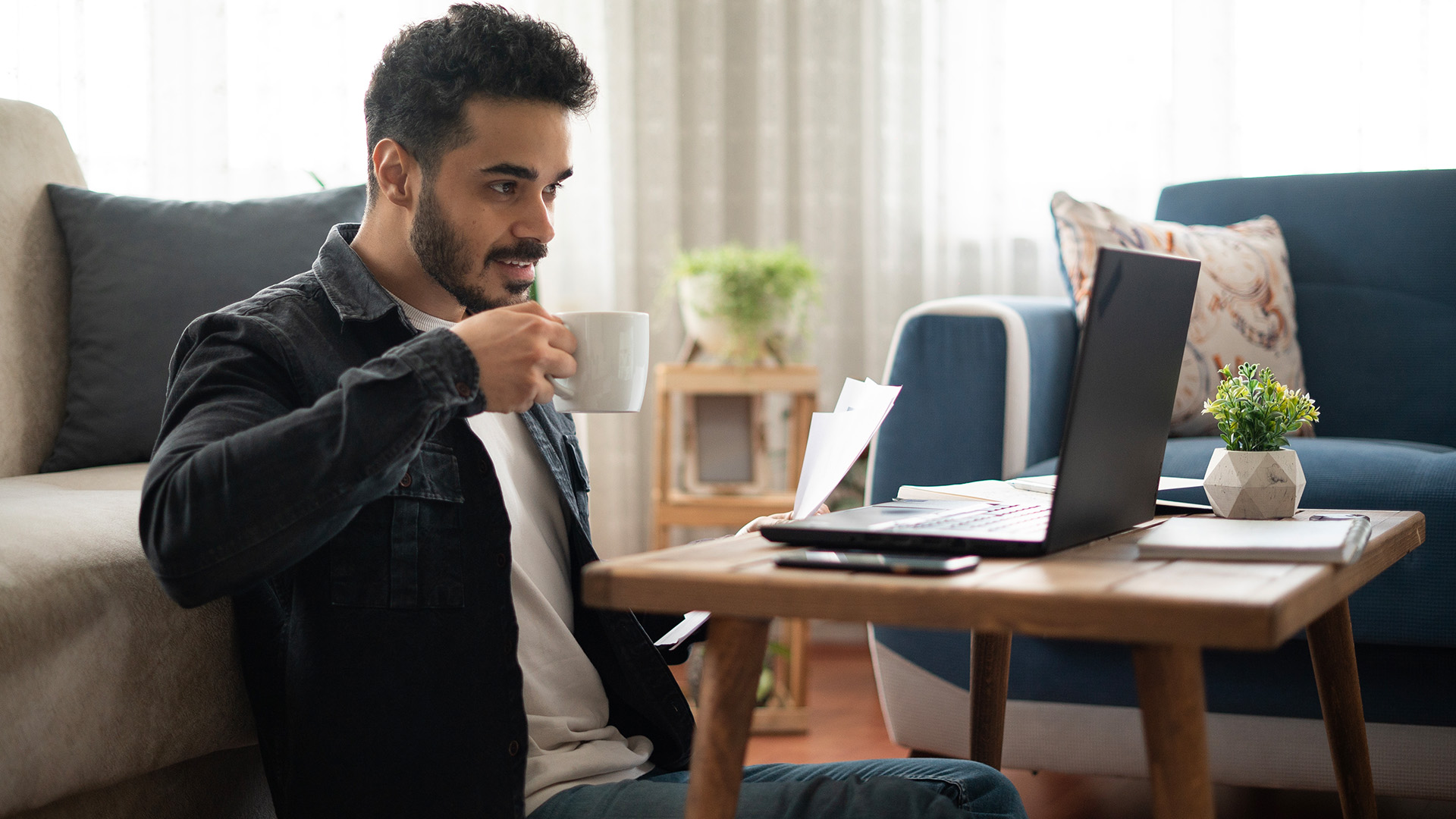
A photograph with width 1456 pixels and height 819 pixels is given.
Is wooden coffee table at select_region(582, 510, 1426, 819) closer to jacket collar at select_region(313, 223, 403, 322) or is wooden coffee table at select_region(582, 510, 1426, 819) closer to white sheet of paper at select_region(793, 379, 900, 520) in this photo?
white sheet of paper at select_region(793, 379, 900, 520)

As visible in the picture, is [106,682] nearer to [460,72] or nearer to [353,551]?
[353,551]

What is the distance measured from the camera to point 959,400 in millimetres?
1587

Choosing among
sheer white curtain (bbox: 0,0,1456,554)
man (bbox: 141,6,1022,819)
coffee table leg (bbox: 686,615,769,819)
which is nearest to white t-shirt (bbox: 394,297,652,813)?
man (bbox: 141,6,1022,819)

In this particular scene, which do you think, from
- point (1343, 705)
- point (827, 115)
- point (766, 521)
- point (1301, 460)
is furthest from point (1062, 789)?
point (827, 115)

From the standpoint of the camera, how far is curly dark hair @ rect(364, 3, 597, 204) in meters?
0.99

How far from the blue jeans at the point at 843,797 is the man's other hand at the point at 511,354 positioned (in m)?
0.30

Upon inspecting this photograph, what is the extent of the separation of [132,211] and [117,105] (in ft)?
4.25

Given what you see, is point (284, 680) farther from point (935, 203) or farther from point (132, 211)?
point (935, 203)

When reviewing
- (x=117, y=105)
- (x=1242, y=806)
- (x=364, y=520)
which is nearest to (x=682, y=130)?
(x=117, y=105)

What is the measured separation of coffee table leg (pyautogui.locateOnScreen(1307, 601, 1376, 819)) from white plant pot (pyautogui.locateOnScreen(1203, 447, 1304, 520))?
16 centimetres

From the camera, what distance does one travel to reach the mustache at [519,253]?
994mm

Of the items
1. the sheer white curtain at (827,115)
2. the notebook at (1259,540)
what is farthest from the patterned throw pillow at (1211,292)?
the notebook at (1259,540)

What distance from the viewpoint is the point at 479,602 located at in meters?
0.87

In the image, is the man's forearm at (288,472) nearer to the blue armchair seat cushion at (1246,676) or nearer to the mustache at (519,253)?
the mustache at (519,253)
